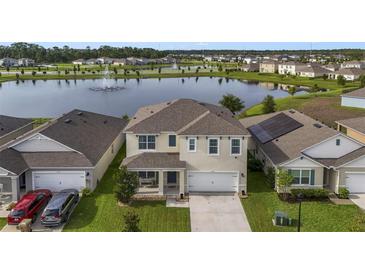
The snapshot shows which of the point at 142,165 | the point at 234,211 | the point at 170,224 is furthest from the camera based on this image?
the point at 142,165

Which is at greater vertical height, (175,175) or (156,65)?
(156,65)

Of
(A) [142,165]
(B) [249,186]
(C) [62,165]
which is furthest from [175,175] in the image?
(C) [62,165]

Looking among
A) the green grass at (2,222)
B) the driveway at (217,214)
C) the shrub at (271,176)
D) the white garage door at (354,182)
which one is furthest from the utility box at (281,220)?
the green grass at (2,222)

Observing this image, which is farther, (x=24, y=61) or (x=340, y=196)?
(x=340, y=196)

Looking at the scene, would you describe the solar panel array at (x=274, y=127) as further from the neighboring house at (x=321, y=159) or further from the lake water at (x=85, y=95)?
the lake water at (x=85, y=95)
